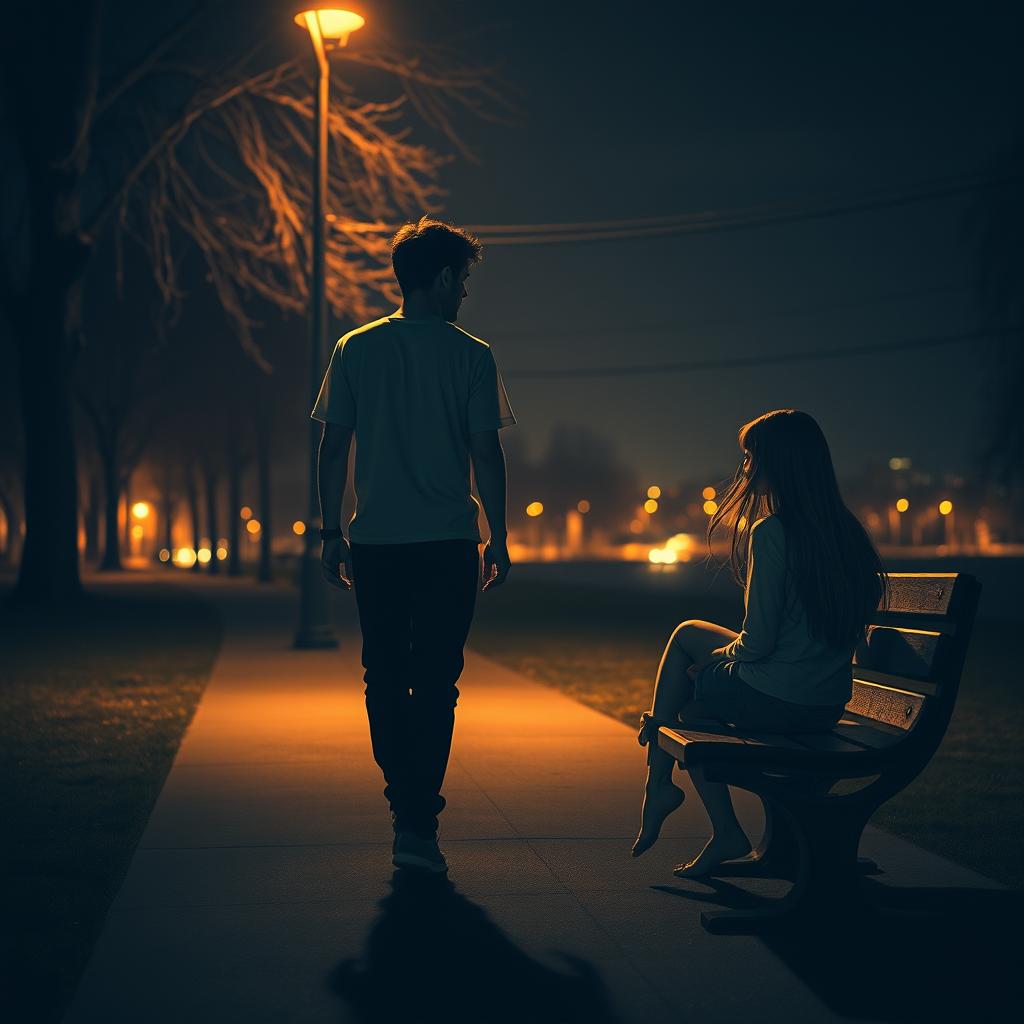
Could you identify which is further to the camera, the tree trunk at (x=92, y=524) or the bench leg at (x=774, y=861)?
the tree trunk at (x=92, y=524)

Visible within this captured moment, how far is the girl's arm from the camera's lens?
4988 mm

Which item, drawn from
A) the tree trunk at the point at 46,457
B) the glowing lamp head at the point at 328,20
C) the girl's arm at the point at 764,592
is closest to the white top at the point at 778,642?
the girl's arm at the point at 764,592

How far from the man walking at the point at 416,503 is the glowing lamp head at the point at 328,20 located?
10.3 meters

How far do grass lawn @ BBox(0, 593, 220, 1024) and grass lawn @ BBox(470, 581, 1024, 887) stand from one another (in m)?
3.33

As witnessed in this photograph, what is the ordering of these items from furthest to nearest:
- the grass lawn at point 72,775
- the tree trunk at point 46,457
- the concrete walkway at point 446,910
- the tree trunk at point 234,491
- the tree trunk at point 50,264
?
the tree trunk at point 234,491 → the tree trunk at point 46,457 → the tree trunk at point 50,264 → the grass lawn at point 72,775 → the concrete walkway at point 446,910

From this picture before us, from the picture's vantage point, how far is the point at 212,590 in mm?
37812

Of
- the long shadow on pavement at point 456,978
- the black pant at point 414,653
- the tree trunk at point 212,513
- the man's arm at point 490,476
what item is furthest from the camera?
the tree trunk at point 212,513

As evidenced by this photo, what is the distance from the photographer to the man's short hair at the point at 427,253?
5648 millimetres

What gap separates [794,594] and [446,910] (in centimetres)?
157

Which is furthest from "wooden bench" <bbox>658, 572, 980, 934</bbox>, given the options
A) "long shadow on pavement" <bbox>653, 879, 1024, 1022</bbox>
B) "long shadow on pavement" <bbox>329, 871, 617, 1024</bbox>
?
"long shadow on pavement" <bbox>329, 871, 617, 1024</bbox>

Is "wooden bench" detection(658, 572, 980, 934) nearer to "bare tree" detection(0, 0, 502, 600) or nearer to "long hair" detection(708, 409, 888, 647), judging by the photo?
"long hair" detection(708, 409, 888, 647)

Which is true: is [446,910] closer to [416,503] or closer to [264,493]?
[416,503]

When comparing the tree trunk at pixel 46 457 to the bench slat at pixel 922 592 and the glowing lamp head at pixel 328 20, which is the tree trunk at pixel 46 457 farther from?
the bench slat at pixel 922 592

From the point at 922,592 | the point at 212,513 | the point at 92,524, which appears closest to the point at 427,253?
the point at 922,592
